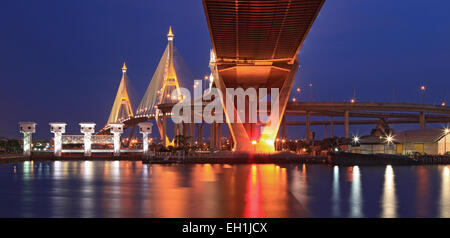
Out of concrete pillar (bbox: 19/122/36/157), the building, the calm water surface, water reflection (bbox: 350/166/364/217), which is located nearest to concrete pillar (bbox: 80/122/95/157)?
concrete pillar (bbox: 19/122/36/157)

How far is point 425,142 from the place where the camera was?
58.5 meters

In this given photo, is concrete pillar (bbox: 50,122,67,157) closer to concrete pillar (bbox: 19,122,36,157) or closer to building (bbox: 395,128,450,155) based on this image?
concrete pillar (bbox: 19,122,36,157)

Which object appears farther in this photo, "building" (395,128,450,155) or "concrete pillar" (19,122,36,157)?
"concrete pillar" (19,122,36,157)

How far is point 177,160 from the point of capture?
52219mm

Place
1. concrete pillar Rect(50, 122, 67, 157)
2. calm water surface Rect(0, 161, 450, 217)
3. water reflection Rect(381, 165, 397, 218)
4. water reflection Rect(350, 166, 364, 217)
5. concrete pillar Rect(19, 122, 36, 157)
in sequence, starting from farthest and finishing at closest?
concrete pillar Rect(50, 122, 67, 157) → concrete pillar Rect(19, 122, 36, 157) → calm water surface Rect(0, 161, 450, 217) → water reflection Rect(350, 166, 364, 217) → water reflection Rect(381, 165, 397, 218)

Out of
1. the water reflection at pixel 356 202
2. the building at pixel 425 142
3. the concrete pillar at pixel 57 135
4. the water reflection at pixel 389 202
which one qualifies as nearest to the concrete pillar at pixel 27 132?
the concrete pillar at pixel 57 135

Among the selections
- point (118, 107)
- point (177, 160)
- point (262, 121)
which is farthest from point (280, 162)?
point (118, 107)

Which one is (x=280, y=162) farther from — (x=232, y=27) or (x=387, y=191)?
(x=387, y=191)

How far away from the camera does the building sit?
5712cm

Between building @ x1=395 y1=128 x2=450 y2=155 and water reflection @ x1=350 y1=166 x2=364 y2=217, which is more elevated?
building @ x1=395 y1=128 x2=450 y2=155

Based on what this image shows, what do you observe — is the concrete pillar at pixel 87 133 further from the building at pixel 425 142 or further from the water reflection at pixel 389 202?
the water reflection at pixel 389 202

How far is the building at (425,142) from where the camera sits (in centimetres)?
5712

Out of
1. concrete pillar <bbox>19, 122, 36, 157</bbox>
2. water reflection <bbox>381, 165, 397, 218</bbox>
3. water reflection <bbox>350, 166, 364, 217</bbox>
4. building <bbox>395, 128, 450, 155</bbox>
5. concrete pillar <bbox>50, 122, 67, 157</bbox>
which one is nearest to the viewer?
water reflection <bbox>381, 165, 397, 218</bbox>
